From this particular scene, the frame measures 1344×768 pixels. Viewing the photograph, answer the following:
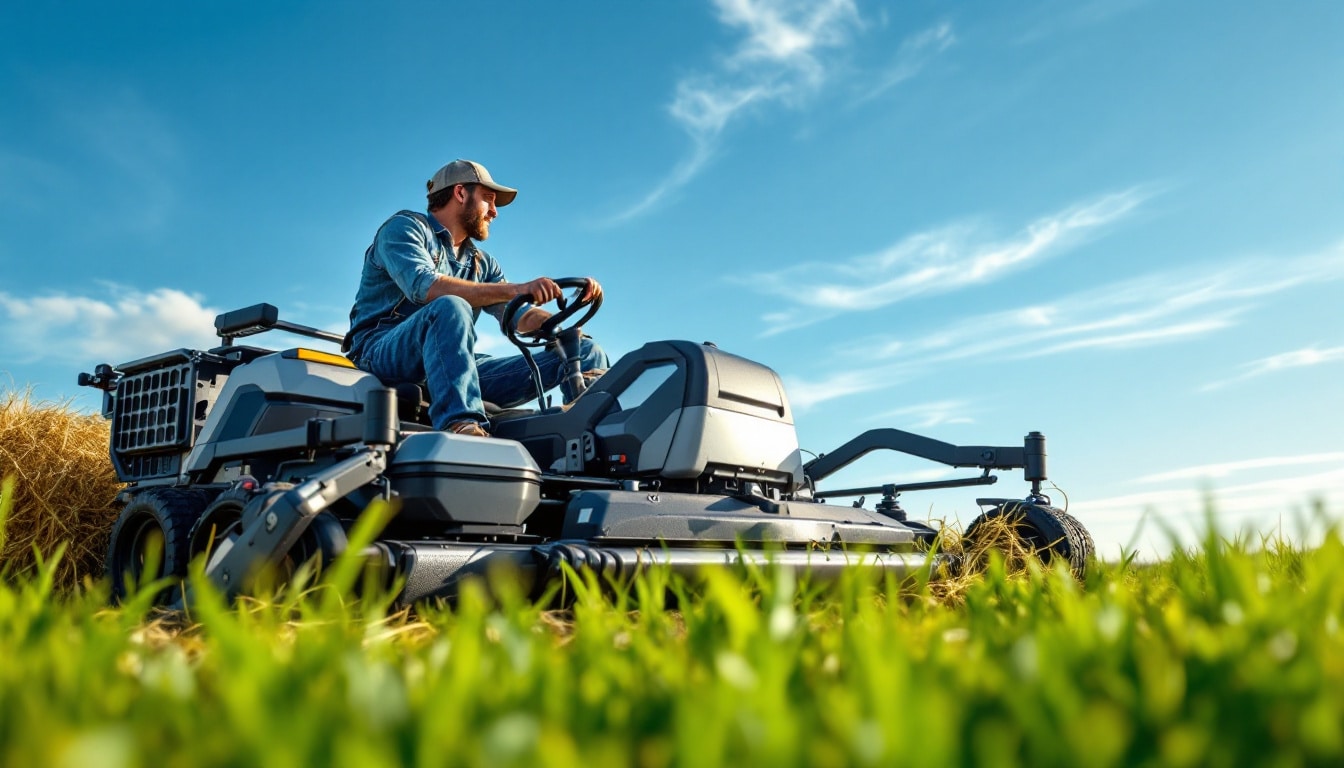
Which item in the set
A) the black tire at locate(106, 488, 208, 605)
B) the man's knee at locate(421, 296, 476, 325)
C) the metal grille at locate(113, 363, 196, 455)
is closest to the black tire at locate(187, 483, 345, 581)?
the black tire at locate(106, 488, 208, 605)

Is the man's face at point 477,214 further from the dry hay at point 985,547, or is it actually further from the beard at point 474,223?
the dry hay at point 985,547

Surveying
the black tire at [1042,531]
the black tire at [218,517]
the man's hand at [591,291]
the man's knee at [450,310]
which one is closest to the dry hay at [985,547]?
the black tire at [1042,531]

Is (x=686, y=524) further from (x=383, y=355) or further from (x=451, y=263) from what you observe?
(x=451, y=263)

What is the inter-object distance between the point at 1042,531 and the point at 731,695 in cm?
430

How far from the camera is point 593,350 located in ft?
17.1

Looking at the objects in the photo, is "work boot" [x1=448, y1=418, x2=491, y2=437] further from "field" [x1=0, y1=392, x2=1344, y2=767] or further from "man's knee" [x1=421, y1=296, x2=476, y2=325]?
"field" [x1=0, y1=392, x2=1344, y2=767]

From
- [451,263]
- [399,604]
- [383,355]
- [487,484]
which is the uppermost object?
[451,263]

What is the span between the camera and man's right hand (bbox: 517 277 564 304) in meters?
4.40

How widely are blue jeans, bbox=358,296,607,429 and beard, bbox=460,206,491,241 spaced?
2.22 ft

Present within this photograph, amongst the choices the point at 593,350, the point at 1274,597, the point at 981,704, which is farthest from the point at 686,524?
the point at 981,704

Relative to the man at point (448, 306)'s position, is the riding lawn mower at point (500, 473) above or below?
below

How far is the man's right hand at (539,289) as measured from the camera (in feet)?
14.4

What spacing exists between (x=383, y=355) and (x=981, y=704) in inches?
156

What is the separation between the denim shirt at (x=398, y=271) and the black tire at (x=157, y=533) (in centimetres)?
118
